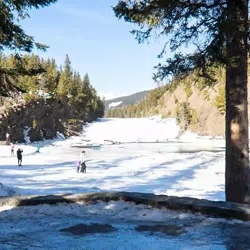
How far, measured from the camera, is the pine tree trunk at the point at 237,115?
311 inches

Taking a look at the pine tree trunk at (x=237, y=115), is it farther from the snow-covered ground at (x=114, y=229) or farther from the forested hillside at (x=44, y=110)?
the forested hillside at (x=44, y=110)

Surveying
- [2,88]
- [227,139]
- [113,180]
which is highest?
[2,88]

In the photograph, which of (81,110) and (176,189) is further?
(81,110)

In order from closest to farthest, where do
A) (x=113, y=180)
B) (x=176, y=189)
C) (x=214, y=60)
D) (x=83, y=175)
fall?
(x=214, y=60), (x=176, y=189), (x=113, y=180), (x=83, y=175)

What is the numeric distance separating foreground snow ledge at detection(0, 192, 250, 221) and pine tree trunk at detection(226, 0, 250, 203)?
113 cm

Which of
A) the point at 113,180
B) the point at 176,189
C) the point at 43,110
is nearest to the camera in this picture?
the point at 176,189

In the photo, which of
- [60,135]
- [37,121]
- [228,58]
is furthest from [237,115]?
[60,135]

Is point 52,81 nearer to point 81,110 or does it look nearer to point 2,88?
point 81,110

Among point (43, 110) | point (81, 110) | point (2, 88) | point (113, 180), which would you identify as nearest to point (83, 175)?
point (113, 180)

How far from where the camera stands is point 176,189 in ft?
66.8

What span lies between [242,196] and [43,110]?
67.3 meters

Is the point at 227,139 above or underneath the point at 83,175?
above

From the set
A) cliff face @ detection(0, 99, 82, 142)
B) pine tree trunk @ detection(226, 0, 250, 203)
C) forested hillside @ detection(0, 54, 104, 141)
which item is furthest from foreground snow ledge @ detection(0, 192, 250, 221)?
cliff face @ detection(0, 99, 82, 142)

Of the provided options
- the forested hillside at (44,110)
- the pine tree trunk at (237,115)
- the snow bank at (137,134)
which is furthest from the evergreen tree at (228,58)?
the snow bank at (137,134)
